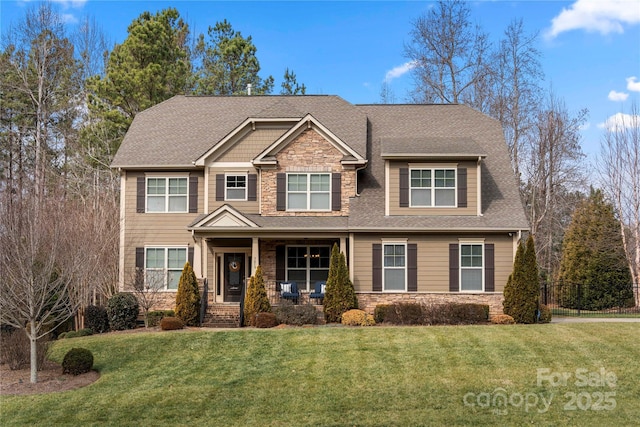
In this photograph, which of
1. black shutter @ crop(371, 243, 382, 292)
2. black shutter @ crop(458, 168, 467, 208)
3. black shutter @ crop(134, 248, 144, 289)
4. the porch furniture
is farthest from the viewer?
black shutter @ crop(458, 168, 467, 208)

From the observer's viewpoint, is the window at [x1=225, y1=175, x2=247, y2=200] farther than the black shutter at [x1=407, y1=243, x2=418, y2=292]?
Yes

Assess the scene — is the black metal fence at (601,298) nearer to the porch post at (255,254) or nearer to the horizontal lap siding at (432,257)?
the horizontal lap siding at (432,257)

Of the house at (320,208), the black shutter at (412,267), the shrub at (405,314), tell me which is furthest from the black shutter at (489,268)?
the shrub at (405,314)

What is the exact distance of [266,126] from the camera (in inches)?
912

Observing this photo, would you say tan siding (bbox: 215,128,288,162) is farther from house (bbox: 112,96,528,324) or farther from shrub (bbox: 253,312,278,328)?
shrub (bbox: 253,312,278,328)

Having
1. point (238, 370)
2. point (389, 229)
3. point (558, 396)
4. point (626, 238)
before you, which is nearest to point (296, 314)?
point (389, 229)

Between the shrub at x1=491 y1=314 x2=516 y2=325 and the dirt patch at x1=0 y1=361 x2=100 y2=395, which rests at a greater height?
the shrub at x1=491 y1=314 x2=516 y2=325

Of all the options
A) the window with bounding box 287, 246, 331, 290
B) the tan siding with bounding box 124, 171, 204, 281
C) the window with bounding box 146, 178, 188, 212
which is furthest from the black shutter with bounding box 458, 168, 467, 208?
the window with bounding box 146, 178, 188, 212

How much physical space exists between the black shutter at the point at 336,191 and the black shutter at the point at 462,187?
4.11 m

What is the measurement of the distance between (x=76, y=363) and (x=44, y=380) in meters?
0.74

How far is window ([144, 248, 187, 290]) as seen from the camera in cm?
2270

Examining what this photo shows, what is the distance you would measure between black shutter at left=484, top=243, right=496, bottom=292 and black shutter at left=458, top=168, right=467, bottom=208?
1.63 metres

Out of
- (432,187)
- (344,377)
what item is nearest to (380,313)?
(432,187)

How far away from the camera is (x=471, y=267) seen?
2111cm
